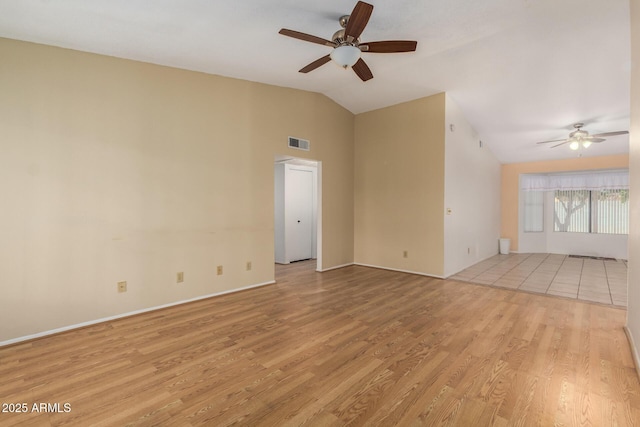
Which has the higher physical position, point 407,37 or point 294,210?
point 407,37

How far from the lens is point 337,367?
2.18 metres

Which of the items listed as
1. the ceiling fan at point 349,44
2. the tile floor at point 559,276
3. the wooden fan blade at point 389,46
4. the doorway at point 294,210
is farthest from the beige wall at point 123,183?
the tile floor at point 559,276

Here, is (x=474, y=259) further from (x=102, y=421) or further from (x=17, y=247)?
(x=17, y=247)

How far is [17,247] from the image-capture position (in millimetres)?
2631

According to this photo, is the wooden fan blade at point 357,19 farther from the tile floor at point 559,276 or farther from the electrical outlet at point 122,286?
the tile floor at point 559,276

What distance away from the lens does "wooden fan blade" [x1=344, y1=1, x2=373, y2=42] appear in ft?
7.03

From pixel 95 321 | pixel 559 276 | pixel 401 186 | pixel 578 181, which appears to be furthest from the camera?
pixel 578 181

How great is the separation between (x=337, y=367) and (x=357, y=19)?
2.67 metres

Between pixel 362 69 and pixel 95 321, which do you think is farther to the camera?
pixel 362 69

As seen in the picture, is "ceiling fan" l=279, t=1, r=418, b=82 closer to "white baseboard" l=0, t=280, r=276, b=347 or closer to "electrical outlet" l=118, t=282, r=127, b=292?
"electrical outlet" l=118, t=282, r=127, b=292

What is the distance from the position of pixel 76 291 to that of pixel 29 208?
888mm

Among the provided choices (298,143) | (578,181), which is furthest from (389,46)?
(578,181)

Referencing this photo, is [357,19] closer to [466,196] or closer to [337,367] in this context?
[337,367]

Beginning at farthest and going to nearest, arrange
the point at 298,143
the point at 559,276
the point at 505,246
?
the point at 505,246, the point at 559,276, the point at 298,143
